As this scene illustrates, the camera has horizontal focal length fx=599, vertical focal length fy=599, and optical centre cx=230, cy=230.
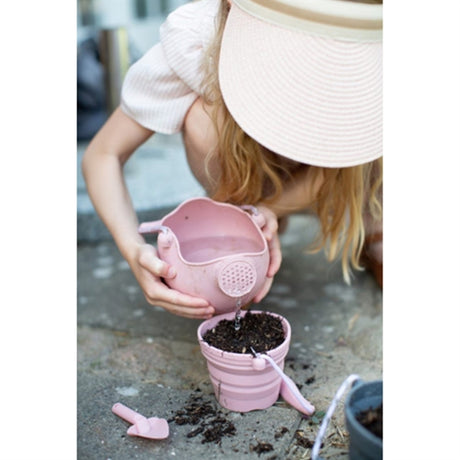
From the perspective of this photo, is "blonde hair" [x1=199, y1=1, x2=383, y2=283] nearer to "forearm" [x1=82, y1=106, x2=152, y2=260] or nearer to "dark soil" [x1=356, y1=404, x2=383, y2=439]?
"forearm" [x1=82, y1=106, x2=152, y2=260]

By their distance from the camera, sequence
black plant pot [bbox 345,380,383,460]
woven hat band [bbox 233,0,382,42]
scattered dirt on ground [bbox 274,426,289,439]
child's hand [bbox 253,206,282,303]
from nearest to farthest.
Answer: black plant pot [bbox 345,380,383,460], woven hat band [bbox 233,0,382,42], scattered dirt on ground [bbox 274,426,289,439], child's hand [bbox 253,206,282,303]

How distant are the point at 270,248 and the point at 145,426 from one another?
442 mm

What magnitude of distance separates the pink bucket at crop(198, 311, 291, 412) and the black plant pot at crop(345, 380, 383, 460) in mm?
283

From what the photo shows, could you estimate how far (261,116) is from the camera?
1.00 meters

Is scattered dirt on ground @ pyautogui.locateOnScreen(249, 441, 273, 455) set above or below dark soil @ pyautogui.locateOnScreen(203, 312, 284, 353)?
below

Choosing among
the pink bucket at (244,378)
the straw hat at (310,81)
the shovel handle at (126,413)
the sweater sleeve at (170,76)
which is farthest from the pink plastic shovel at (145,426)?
the sweater sleeve at (170,76)

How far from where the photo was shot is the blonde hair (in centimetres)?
122

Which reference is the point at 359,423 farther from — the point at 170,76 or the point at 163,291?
the point at 170,76

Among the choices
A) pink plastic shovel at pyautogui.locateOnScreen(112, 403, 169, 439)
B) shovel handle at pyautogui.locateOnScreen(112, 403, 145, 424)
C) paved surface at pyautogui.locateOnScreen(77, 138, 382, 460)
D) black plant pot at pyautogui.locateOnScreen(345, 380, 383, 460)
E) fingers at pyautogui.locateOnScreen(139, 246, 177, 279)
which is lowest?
paved surface at pyautogui.locateOnScreen(77, 138, 382, 460)

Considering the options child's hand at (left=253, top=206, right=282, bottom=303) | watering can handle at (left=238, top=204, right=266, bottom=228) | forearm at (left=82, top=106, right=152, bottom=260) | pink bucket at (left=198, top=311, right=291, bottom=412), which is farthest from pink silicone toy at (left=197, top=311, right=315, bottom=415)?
forearm at (left=82, top=106, right=152, bottom=260)

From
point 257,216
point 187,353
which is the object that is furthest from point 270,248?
point 187,353
